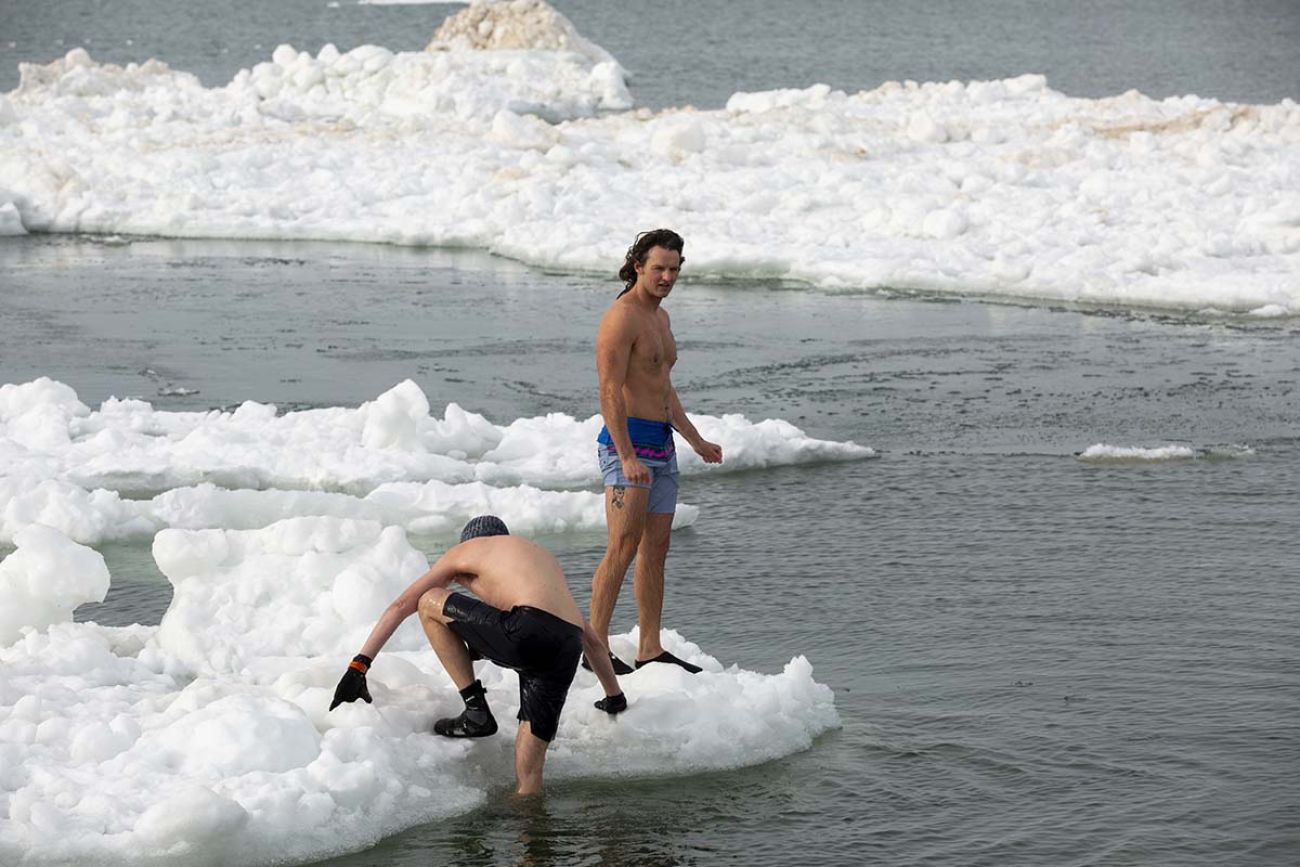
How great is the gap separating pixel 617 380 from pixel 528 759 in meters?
1.66

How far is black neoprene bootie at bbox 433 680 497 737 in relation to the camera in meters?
7.59

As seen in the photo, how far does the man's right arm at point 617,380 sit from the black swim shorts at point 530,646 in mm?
987

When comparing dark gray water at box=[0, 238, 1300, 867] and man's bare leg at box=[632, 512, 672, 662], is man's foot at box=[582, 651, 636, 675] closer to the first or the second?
man's bare leg at box=[632, 512, 672, 662]

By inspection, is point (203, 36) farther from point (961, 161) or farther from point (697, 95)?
point (961, 161)

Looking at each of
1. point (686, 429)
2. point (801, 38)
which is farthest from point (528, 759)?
point (801, 38)

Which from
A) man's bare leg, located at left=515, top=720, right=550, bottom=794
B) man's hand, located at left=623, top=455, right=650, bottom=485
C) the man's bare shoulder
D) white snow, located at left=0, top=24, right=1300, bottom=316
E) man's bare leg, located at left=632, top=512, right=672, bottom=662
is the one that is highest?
white snow, located at left=0, top=24, right=1300, bottom=316

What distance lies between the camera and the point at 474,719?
7.60m

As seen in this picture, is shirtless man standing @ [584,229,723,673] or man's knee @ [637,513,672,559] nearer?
shirtless man standing @ [584,229,723,673]

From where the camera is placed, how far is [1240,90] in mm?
58812

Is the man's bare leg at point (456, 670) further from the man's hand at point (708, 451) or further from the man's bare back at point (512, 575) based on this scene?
the man's hand at point (708, 451)

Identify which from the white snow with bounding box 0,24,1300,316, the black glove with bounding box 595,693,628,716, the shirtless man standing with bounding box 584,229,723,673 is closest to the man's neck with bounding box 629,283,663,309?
the shirtless man standing with bounding box 584,229,723,673

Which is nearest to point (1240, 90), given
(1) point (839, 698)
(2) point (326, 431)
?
(2) point (326, 431)

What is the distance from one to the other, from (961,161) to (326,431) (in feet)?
53.8

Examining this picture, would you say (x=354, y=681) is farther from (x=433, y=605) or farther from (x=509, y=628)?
(x=509, y=628)
